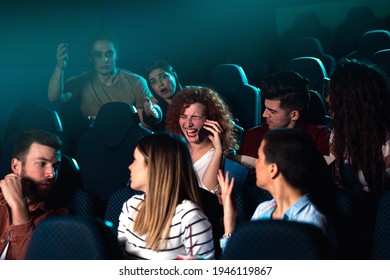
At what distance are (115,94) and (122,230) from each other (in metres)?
2.02

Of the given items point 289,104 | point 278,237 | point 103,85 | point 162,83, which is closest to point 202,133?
point 289,104

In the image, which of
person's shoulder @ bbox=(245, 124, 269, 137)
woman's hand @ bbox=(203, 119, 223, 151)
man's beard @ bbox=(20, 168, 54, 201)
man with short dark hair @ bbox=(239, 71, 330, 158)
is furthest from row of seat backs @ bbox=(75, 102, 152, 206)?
man's beard @ bbox=(20, 168, 54, 201)

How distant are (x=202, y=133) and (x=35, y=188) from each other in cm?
87

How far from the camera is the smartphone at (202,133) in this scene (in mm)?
2834

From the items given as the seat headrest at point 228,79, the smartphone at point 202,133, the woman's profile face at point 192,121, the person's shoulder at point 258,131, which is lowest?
the person's shoulder at point 258,131

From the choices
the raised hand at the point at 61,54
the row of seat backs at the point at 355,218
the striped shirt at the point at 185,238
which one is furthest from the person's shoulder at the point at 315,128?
the raised hand at the point at 61,54

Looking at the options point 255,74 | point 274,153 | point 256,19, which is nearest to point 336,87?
point 274,153

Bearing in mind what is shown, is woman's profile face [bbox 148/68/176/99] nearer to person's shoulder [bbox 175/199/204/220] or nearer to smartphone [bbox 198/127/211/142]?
smartphone [bbox 198/127/211/142]

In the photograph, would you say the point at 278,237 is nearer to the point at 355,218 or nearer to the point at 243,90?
the point at 355,218

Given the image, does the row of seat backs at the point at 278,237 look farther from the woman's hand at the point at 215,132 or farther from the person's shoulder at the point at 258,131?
the person's shoulder at the point at 258,131

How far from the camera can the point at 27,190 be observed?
2.25 m

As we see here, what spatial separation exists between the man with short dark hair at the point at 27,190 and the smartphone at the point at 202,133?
2.33 feet
